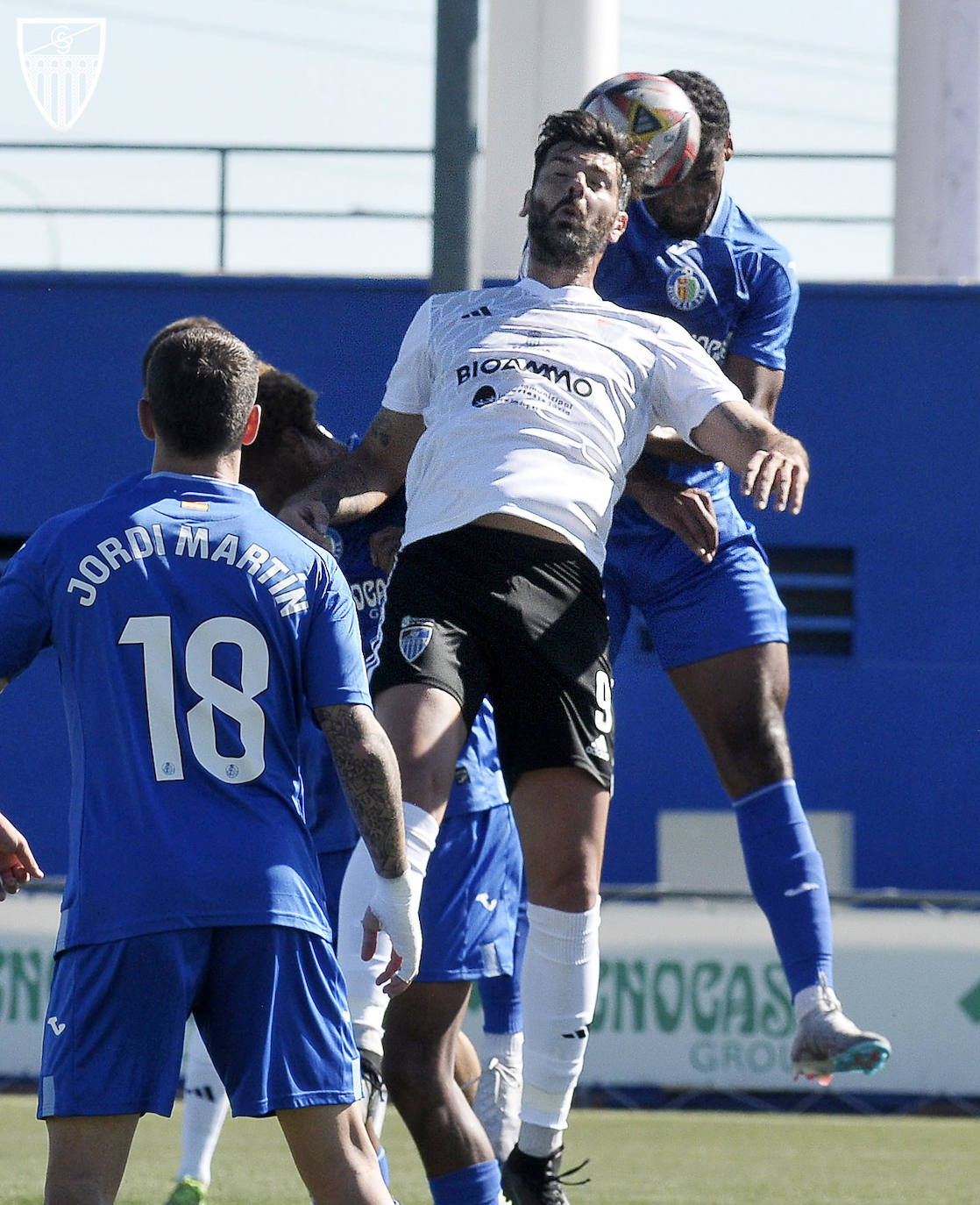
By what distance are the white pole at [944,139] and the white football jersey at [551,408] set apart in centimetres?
1157

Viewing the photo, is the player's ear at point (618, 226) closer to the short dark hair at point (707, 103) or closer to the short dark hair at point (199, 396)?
the short dark hair at point (707, 103)

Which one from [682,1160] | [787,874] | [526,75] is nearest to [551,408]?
[787,874]

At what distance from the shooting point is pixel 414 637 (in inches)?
172

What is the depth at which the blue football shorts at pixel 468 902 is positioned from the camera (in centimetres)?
493

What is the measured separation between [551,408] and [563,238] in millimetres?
486

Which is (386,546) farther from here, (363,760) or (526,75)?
(526,75)

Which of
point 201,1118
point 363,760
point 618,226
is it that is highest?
point 618,226

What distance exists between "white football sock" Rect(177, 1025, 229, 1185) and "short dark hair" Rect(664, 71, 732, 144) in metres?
3.24

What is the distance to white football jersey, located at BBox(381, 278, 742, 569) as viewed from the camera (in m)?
4.48

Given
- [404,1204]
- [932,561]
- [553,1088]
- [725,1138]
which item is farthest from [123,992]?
[932,561]

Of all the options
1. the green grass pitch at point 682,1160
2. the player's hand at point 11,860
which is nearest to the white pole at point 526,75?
the green grass pitch at point 682,1160

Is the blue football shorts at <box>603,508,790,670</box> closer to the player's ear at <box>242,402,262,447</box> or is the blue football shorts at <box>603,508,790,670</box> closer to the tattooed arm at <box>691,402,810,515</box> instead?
the tattooed arm at <box>691,402,810,515</box>

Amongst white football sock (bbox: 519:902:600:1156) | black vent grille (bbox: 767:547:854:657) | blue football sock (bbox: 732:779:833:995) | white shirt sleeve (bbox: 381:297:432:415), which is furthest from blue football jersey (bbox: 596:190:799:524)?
black vent grille (bbox: 767:547:854:657)

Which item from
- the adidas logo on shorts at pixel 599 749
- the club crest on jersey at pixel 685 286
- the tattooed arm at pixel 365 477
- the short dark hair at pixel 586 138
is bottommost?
the adidas logo on shorts at pixel 599 749
